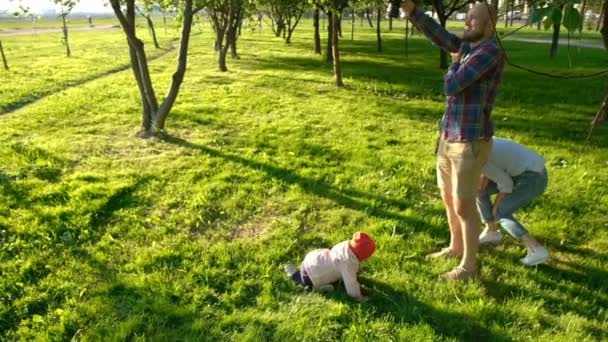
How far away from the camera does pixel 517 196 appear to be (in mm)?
4516

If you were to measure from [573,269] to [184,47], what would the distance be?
723 cm

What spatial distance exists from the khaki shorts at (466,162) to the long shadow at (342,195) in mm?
1522

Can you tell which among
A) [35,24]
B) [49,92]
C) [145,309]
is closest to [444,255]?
[145,309]

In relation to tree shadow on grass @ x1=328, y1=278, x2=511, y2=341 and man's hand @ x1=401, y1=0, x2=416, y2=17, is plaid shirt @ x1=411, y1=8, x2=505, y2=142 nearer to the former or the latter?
man's hand @ x1=401, y1=0, x2=416, y2=17

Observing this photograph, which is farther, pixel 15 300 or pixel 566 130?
pixel 566 130

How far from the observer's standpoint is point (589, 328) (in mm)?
3873

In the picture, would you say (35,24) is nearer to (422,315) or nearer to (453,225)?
(453,225)

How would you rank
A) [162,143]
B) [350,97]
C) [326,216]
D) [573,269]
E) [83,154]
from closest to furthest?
[573,269] < [326,216] < [83,154] < [162,143] < [350,97]

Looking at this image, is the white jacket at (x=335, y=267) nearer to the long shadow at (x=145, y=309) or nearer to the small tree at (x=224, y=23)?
the long shadow at (x=145, y=309)

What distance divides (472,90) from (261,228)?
2.90 metres

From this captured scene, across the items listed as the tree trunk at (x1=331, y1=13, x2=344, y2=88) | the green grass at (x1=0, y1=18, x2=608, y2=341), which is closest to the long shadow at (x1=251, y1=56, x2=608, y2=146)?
the green grass at (x1=0, y1=18, x2=608, y2=341)

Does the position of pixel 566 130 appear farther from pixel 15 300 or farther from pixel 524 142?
pixel 15 300

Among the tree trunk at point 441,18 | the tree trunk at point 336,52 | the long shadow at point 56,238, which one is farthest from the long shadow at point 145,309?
the tree trunk at point 441,18

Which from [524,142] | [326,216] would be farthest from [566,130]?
[326,216]
